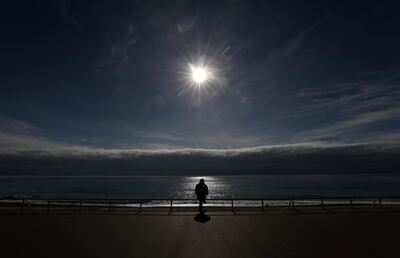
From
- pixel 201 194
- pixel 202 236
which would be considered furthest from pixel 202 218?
pixel 202 236

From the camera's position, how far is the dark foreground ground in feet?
24.3

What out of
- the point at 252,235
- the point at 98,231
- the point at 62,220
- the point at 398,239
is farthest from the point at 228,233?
the point at 62,220

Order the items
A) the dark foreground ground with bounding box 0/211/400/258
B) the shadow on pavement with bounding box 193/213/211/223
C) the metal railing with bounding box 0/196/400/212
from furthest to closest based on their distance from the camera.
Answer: the metal railing with bounding box 0/196/400/212 < the shadow on pavement with bounding box 193/213/211/223 < the dark foreground ground with bounding box 0/211/400/258

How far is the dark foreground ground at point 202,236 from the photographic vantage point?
741cm

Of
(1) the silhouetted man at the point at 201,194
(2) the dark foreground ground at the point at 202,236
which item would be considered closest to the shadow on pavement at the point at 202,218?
(2) the dark foreground ground at the point at 202,236

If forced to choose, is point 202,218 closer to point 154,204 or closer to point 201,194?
point 201,194

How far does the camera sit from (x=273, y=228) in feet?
35.5

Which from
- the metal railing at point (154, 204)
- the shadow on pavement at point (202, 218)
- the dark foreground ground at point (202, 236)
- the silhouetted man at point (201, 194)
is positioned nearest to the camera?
the dark foreground ground at point (202, 236)

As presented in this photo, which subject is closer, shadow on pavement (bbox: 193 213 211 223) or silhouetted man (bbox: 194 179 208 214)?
shadow on pavement (bbox: 193 213 211 223)

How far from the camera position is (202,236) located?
935 centimetres

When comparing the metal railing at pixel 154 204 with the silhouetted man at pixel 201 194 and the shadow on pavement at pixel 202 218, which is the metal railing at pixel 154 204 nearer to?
the silhouetted man at pixel 201 194

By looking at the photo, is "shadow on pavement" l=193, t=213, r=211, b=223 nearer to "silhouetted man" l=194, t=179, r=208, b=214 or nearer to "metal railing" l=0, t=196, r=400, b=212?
"silhouetted man" l=194, t=179, r=208, b=214

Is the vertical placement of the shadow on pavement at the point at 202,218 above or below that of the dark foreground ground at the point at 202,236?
below

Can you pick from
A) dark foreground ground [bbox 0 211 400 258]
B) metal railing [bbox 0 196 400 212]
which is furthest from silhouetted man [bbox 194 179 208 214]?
metal railing [bbox 0 196 400 212]
